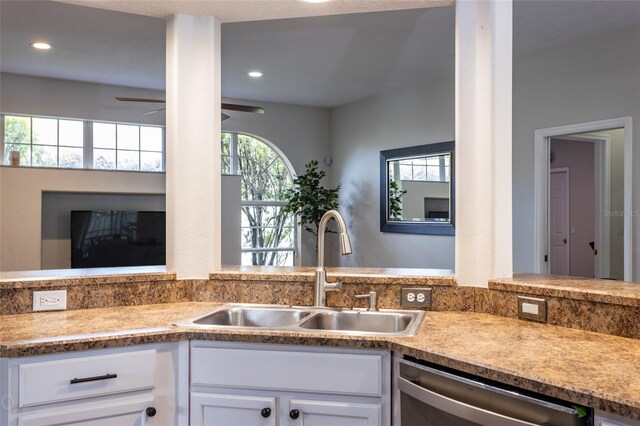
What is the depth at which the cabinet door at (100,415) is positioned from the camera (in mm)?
1614

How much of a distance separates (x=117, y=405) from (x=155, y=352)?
0.65 feet

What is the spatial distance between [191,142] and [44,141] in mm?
4071

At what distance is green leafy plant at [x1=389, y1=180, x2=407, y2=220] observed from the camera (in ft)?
19.5

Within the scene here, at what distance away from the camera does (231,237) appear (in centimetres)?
627

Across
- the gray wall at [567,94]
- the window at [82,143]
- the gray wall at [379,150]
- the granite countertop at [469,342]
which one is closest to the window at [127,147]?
the window at [82,143]

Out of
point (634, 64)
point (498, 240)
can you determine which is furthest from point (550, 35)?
point (498, 240)

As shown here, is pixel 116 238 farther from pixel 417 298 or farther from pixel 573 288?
pixel 573 288

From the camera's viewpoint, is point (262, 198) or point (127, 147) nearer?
point (127, 147)

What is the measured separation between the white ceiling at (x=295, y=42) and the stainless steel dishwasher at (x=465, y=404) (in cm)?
279

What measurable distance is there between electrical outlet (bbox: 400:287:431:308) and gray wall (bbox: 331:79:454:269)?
3221mm

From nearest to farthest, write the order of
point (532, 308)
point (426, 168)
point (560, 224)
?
point (532, 308) < point (426, 168) < point (560, 224)

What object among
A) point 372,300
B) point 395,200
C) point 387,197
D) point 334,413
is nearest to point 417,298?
point 372,300

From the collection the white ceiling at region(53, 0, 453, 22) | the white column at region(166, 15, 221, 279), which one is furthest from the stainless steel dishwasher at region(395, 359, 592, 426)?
the white ceiling at region(53, 0, 453, 22)

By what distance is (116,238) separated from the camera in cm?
570
